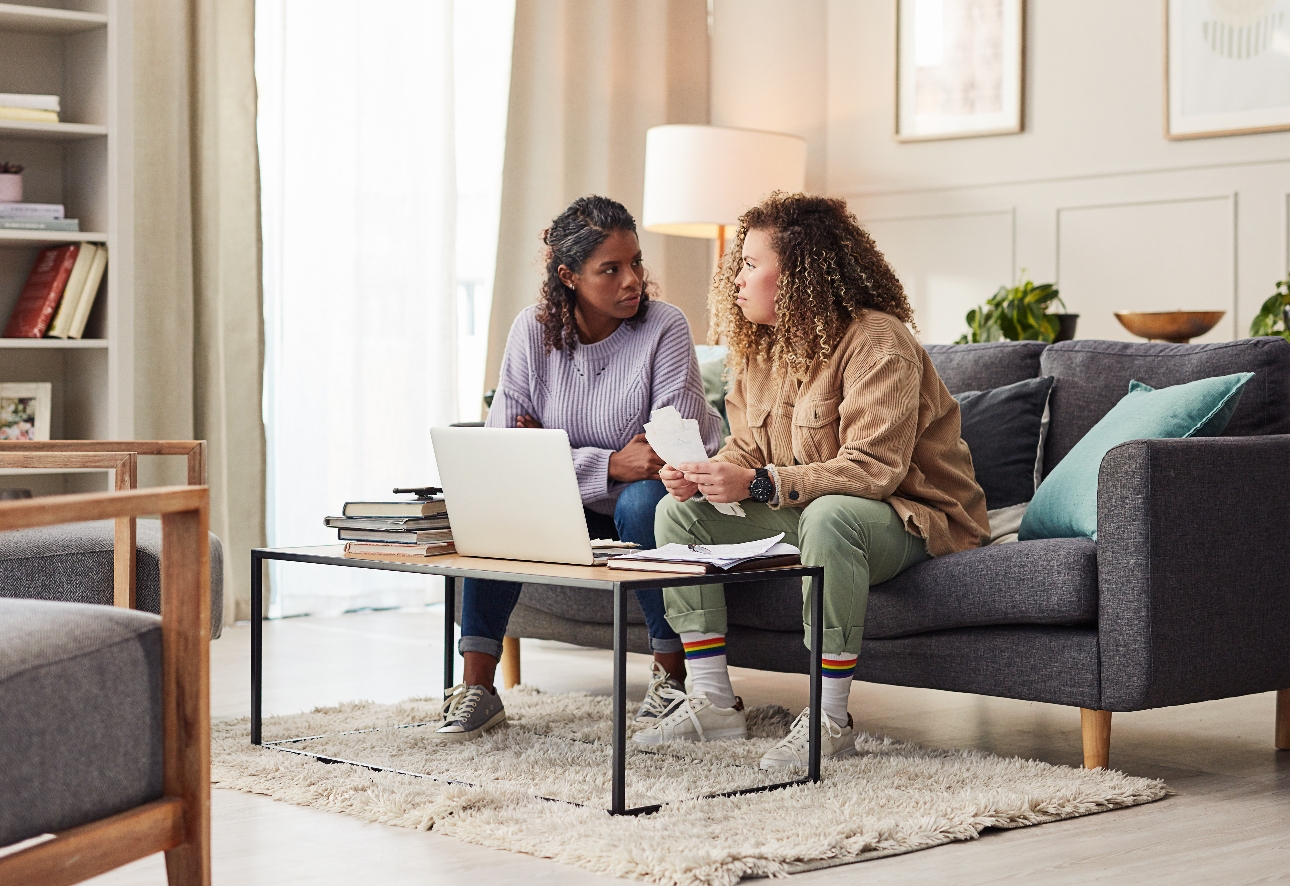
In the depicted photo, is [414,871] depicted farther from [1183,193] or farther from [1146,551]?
[1183,193]

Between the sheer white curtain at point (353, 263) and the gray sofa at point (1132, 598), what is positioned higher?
the sheer white curtain at point (353, 263)

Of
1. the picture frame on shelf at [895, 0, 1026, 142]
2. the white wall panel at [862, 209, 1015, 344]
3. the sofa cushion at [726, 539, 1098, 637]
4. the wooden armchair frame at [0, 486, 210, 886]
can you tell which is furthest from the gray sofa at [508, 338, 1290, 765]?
the picture frame on shelf at [895, 0, 1026, 142]

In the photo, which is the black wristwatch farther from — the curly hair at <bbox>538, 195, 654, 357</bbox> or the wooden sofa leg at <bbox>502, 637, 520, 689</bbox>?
the wooden sofa leg at <bbox>502, 637, 520, 689</bbox>

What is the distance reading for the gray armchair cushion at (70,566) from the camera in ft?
8.23

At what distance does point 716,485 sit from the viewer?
2.58m

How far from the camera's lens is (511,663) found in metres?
3.38

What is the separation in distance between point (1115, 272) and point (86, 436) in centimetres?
295

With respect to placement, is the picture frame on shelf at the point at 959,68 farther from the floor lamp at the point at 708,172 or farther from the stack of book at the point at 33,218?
the stack of book at the point at 33,218

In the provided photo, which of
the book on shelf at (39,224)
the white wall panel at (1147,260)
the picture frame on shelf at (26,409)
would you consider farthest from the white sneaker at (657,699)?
the white wall panel at (1147,260)

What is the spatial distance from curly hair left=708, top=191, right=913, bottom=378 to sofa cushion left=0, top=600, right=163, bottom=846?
143 cm

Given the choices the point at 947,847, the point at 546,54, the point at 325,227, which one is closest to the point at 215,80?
the point at 325,227

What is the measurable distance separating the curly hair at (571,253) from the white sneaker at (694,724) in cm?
75

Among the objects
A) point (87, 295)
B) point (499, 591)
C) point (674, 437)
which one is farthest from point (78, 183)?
point (674, 437)

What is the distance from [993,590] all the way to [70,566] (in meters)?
1.49
